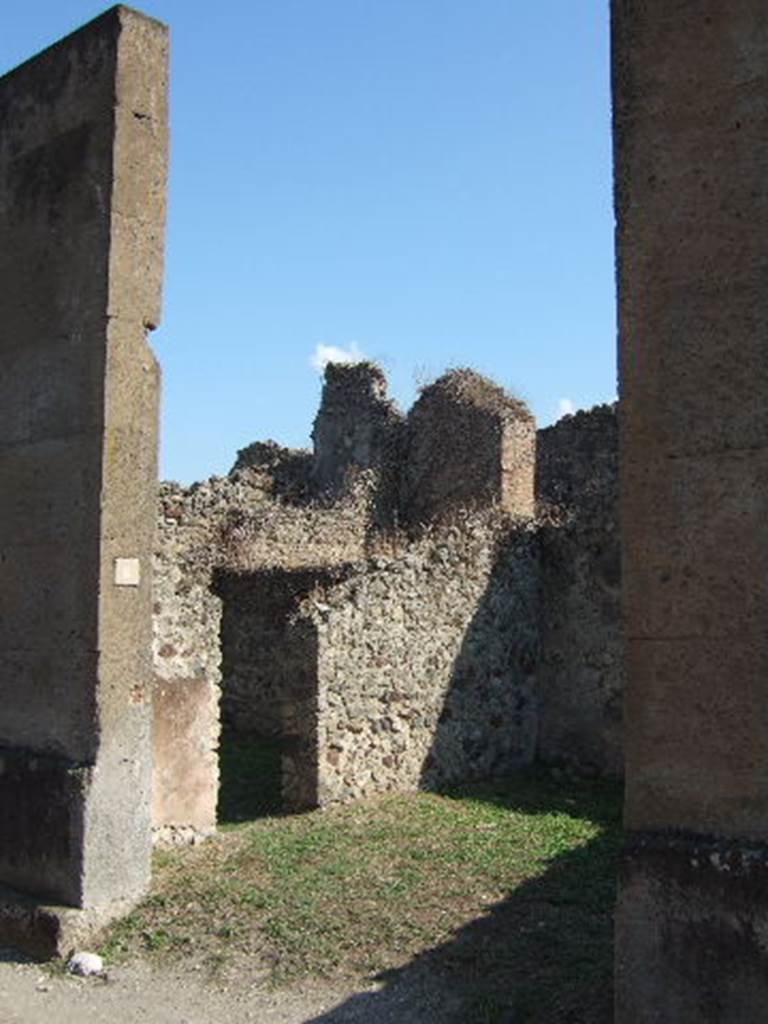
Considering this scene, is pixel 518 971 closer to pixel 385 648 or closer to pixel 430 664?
pixel 385 648

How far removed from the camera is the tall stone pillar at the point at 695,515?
3734 mm

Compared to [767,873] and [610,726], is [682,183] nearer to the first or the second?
[767,873]

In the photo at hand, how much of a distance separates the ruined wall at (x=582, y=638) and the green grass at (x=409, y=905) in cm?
245

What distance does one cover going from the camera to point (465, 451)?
18.7 metres

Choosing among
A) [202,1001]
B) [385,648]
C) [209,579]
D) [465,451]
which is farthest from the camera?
[465,451]

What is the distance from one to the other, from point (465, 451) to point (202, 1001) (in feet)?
46.2

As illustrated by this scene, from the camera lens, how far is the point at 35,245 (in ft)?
22.1

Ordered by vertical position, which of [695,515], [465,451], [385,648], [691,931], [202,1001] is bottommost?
[202,1001]

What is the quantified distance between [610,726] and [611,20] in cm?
795

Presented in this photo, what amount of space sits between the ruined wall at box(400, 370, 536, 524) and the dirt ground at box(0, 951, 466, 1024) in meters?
12.6

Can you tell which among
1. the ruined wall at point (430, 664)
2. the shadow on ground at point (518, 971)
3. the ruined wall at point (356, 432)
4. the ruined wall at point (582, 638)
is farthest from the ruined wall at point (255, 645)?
the shadow on ground at point (518, 971)

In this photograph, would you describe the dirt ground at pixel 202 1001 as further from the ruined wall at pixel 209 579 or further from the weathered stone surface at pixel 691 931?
the ruined wall at pixel 209 579

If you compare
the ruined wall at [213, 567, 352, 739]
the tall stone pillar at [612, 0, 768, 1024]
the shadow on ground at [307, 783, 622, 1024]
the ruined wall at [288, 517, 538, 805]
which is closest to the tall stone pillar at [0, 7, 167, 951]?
the shadow on ground at [307, 783, 622, 1024]

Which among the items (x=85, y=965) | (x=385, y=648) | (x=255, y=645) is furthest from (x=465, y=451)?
(x=85, y=965)
